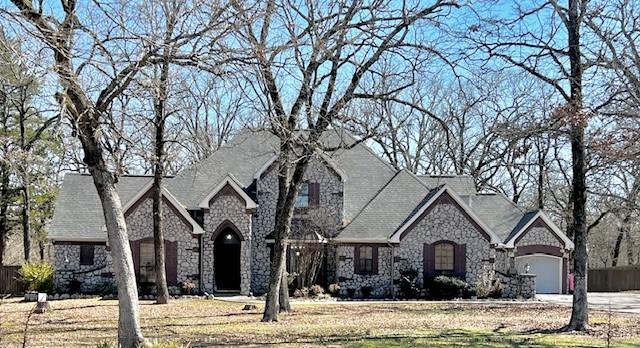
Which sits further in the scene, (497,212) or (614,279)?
(614,279)

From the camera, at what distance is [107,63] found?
10758mm

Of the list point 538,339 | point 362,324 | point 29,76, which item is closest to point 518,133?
point 538,339

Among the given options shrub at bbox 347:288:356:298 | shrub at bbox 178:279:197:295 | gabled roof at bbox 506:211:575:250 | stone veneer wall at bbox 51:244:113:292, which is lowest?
shrub at bbox 347:288:356:298

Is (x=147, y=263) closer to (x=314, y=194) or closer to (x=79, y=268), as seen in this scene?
(x=79, y=268)

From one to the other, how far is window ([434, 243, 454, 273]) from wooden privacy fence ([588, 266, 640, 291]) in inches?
661

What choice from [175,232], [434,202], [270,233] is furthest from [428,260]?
[175,232]

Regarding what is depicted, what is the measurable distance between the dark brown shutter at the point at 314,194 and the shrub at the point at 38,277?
1186 centimetres

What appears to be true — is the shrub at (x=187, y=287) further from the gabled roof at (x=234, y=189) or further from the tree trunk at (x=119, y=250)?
the tree trunk at (x=119, y=250)

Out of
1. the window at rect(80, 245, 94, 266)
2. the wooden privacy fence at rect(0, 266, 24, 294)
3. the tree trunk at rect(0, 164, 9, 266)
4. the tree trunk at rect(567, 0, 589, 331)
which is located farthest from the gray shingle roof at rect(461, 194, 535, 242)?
the tree trunk at rect(0, 164, 9, 266)

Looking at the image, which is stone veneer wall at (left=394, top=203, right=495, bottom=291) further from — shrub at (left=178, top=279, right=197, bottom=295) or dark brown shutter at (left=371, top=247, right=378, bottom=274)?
shrub at (left=178, top=279, right=197, bottom=295)

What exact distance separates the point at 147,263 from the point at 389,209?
1111 centimetres

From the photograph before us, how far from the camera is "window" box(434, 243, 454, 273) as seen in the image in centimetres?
3216

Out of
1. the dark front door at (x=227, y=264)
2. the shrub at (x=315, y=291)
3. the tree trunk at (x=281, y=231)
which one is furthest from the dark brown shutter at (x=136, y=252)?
the tree trunk at (x=281, y=231)

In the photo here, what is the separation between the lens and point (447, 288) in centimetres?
3073
